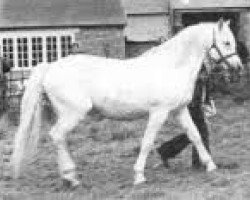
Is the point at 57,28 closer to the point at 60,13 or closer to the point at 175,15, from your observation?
Answer: the point at 60,13

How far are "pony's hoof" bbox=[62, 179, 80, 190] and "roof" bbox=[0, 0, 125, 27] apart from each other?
54.1 ft

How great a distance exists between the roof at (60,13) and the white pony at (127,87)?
1614 cm

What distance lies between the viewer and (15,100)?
19.3 m

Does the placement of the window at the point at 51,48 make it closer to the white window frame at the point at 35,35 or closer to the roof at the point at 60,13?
the white window frame at the point at 35,35

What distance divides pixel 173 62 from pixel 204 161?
1403mm

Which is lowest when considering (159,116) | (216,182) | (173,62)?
(216,182)

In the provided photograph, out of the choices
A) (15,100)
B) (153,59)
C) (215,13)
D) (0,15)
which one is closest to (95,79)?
(153,59)

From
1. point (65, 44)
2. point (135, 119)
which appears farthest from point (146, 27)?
point (135, 119)

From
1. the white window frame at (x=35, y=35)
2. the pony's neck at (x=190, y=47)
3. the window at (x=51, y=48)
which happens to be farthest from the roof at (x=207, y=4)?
the pony's neck at (x=190, y=47)

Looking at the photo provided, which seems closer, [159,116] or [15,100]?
[159,116]

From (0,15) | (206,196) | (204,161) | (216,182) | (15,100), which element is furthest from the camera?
(0,15)

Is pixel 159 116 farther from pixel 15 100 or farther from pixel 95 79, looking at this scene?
pixel 15 100

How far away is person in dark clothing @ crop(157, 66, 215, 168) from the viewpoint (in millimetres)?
10164

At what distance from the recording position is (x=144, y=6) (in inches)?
1201
